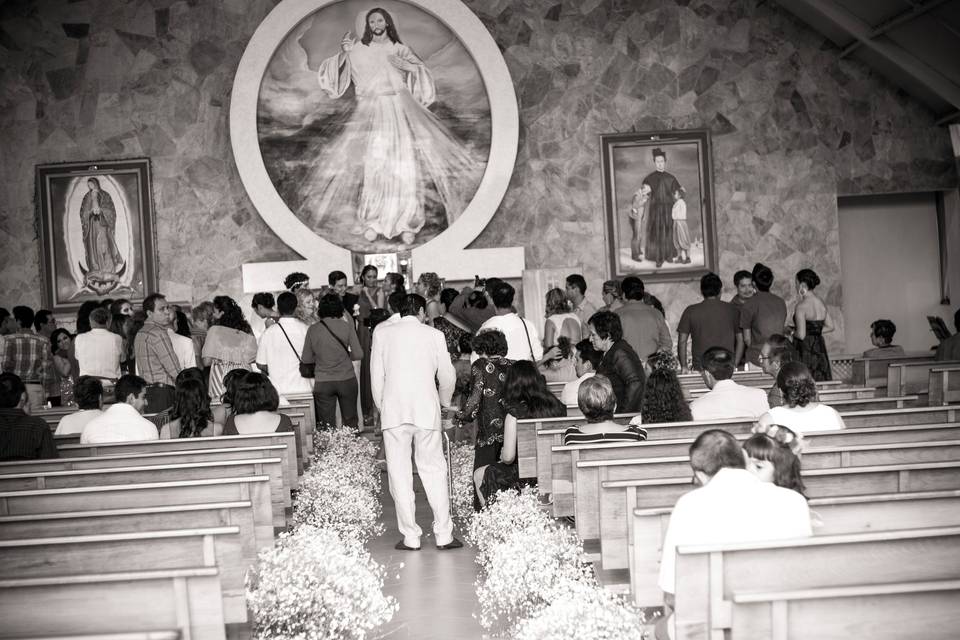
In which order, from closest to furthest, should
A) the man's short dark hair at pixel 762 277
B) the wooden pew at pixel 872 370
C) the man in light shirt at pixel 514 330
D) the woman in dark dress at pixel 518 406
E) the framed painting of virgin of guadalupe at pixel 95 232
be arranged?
the woman in dark dress at pixel 518 406 < the man in light shirt at pixel 514 330 < the wooden pew at pixel 872 370 < the man's short dark hair at pixel 762 277 < the framed painting of virgin of guadalupe at pixel 95 232

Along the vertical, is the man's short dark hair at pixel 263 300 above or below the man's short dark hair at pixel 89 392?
above

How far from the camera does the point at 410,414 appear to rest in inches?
269

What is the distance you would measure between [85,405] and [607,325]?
3.28m

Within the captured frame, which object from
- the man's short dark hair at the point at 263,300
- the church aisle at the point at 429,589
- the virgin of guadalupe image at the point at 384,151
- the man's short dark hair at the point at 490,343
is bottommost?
the church aisle at the point at 429,589

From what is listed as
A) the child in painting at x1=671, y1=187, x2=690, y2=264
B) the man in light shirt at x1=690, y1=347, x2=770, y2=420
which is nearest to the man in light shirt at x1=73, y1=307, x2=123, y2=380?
the man in light shirt at x1=690, y1=347, x2=770, y2=420

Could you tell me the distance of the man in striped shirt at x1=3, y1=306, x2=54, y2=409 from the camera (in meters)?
9.69

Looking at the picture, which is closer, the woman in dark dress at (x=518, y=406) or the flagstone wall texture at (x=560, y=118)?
the woman in dark dress at (x=518, y=406)

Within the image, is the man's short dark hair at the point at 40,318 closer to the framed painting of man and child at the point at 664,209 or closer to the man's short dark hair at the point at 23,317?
the man's short dark hair at the point at 23,317

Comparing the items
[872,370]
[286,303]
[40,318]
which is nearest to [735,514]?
[286,303]

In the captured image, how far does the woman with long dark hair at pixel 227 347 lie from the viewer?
29.5ft

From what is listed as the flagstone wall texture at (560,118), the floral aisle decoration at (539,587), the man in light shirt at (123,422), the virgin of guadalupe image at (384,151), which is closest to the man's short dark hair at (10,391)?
the man in light shirt at (123,422)

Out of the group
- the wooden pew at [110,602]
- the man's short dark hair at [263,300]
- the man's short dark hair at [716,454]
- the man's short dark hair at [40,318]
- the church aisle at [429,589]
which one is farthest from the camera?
the man's short dark hair at [40,318]

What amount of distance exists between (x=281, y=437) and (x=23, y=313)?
5.87 m

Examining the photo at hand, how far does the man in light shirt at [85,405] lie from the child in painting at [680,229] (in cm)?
857
